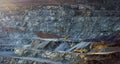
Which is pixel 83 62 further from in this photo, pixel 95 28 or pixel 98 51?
pixel 95 28

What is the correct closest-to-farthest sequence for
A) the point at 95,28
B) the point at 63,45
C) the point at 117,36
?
the point at 63,45, the point at 117,36, the point at 95,28

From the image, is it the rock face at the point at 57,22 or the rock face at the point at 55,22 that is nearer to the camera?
the rock face at the point at 55,22

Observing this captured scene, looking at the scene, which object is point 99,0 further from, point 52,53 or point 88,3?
point 52,53

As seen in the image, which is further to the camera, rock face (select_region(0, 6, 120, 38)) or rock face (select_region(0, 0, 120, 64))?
rock face (select_region(0, 6, 120, 38))

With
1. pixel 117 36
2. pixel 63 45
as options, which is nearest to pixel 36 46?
pixel 63 45

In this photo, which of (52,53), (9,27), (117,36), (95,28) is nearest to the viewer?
(52,53)

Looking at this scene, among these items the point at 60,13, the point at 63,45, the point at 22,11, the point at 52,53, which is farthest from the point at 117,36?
the point at 22,11

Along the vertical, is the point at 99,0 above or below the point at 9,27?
above

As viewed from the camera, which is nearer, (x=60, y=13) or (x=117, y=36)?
(x=117, y=36)

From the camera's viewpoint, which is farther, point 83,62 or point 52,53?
point 52,53
